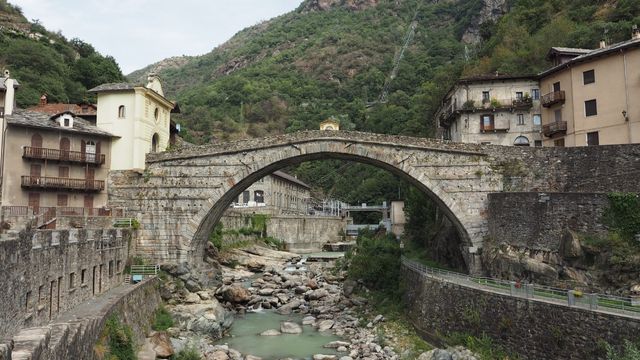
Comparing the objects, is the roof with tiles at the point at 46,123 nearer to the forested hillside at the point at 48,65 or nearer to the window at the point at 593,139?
the forested hillside at the point at 48,65

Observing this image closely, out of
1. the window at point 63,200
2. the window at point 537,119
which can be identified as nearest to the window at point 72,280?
the window at point 63,200

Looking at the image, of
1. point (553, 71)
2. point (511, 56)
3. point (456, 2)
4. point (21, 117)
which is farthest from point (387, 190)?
point (456, 2)

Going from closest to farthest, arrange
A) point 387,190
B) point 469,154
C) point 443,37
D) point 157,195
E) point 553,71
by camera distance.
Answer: point 469,154
point 157,195
point 553,71
point 387,190
point 443,37

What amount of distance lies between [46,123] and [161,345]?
1536 cm

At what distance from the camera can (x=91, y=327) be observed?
11.7m

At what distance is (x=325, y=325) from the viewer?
24.3 meters

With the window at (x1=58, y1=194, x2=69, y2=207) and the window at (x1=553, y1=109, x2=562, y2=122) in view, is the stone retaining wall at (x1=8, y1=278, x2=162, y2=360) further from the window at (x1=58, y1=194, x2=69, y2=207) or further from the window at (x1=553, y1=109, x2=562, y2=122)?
the window at (x1=553, y1=109, x2=562, y2=122)

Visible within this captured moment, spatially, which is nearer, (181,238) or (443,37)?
(181,238)

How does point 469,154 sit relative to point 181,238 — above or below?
above

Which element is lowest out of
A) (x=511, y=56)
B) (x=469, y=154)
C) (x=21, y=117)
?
(x=469, y=154)

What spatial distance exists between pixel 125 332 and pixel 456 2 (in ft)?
403

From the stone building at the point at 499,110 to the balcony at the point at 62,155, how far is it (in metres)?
23.2

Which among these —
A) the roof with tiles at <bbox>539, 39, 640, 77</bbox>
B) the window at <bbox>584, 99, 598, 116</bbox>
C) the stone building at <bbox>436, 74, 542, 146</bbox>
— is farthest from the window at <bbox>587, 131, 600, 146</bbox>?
the stone building at <bbox>436, 74, 542, 146</bbox>

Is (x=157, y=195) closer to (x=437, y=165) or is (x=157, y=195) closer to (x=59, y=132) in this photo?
(x=59, y=132)
